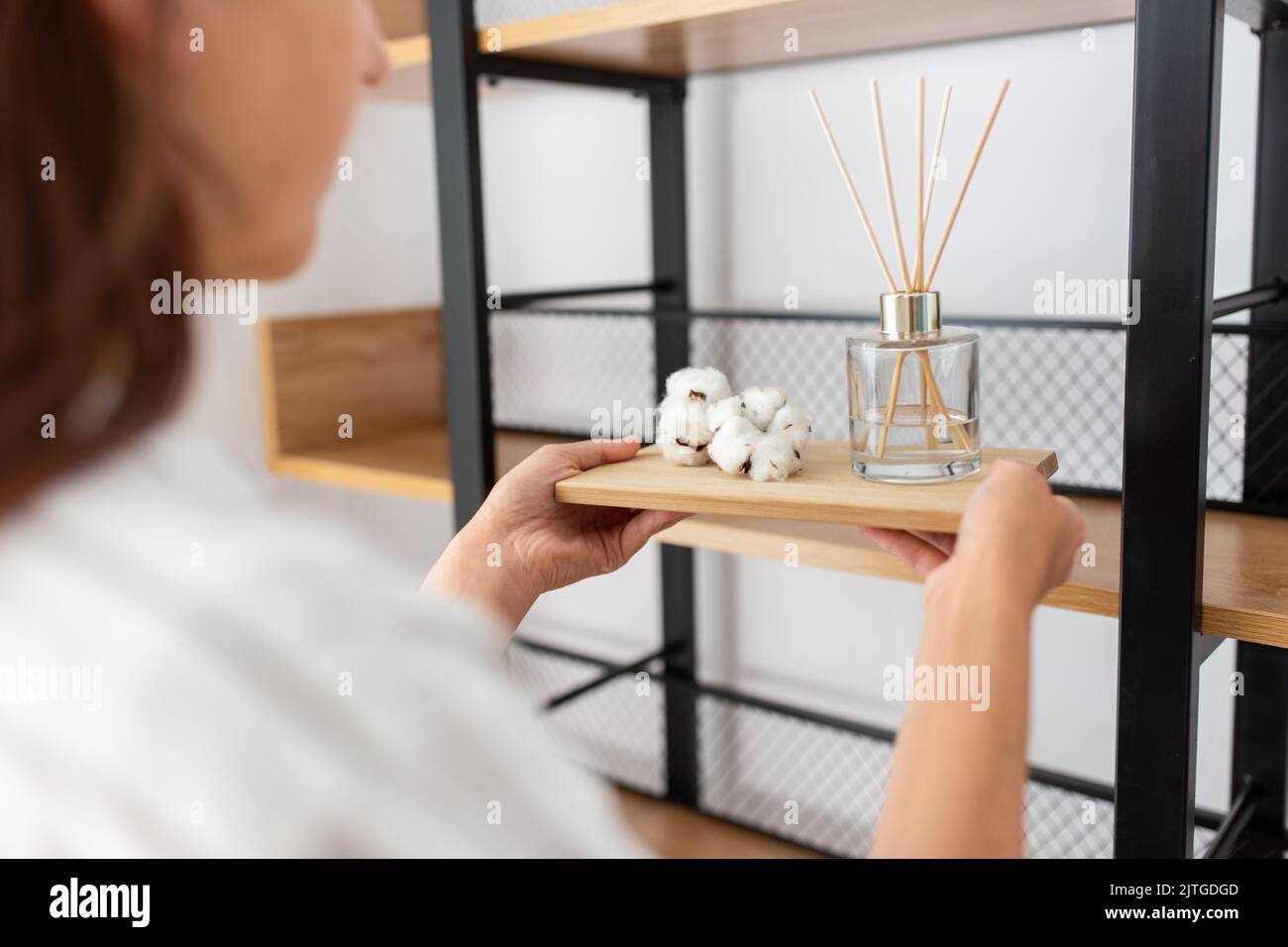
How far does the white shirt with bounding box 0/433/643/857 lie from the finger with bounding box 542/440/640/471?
476mm

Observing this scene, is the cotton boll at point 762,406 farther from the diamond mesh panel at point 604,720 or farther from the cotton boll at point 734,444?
the diamond mesh panel at point 604,720

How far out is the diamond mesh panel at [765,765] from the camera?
1.41m

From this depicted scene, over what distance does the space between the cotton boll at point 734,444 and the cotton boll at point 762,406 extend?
0.4 inches

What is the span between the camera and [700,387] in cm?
85

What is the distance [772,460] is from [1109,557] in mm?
353

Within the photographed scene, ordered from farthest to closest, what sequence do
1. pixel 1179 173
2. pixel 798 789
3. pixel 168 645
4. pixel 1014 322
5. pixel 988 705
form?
pixel 798 789 < pixel 1014 322 < pixel 1179 173 < pixel 988 705 < pixel 168 645

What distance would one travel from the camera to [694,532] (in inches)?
44.3

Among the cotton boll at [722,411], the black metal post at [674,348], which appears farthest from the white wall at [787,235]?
the cotton boll at [722,411]

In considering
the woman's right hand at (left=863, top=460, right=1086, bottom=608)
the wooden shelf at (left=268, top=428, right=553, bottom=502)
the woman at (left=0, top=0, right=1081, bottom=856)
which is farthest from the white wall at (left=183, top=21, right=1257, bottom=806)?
the woman at (left=0, top=0, right=1081, bottom=856)

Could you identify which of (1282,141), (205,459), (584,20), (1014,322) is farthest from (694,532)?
(205,459)

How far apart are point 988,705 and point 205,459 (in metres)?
0.32

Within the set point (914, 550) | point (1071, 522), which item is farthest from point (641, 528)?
point (1071, 522)

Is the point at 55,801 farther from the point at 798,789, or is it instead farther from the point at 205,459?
the point at 798,789

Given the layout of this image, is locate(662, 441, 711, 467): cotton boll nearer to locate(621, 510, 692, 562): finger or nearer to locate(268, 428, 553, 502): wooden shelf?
locate(621, 510, 692, 562): finger
